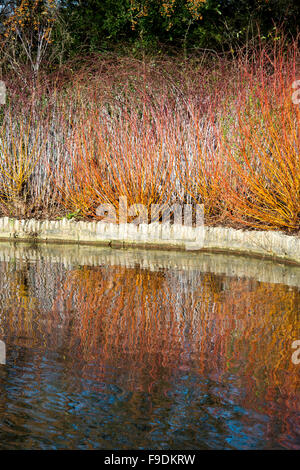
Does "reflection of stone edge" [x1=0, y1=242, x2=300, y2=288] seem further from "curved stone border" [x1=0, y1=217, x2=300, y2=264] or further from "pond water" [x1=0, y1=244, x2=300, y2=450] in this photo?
"curved stone border" [x1=0, y1=217, x2=300, y2=264]

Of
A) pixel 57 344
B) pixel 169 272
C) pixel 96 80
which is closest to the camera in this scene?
pixel 57 344

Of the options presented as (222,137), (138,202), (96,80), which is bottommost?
(138,202)

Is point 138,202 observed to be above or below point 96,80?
below

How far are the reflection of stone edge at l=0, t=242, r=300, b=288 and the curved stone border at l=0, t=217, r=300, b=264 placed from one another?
0.18 m

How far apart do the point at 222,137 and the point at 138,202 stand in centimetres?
155

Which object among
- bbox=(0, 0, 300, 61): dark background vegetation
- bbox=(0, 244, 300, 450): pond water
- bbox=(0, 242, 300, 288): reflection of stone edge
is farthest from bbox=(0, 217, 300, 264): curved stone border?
bbox=(0, 0, 300, 61): dark background vegetation

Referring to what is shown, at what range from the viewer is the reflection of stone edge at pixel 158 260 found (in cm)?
714

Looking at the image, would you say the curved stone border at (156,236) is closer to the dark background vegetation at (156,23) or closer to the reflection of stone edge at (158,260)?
the reflection of stone edge at (158,260)

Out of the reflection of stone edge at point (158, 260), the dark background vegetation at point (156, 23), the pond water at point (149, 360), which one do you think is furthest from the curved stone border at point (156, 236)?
the dark background vegetation at point (156, 23)

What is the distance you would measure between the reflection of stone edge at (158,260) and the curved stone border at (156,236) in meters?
0.18
